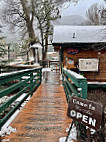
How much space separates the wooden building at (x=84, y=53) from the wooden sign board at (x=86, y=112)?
622 cm

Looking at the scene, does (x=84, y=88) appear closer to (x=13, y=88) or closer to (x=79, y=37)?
(x=13, y=88)

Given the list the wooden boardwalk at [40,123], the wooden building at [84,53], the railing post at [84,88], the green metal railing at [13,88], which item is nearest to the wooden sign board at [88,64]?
the wooden building at [84,53]

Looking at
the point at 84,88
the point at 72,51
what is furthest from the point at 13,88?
the point at 72,51

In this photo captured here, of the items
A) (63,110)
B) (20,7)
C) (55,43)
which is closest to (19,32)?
(20,7)

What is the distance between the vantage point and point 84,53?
8.38m

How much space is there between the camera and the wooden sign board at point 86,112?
4.82ft

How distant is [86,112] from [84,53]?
7182 mm

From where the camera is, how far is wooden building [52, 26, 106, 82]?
7949 mm

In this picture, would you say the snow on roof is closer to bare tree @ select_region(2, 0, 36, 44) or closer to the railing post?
the railing post

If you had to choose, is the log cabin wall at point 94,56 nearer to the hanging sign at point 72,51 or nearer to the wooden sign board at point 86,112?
the hanging sign at point 72,51

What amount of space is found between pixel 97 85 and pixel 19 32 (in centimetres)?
1580

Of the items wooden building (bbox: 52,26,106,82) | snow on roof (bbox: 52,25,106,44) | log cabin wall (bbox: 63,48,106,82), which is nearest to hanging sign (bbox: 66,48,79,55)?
wooden building (bbox: 52,26,106,82)

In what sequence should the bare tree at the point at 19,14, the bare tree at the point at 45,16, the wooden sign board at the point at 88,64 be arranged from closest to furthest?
1. the wooden sign board at the point at 88,64
2. the bare tree at the point at 45,16
3. the bare tree at the point at 19,14

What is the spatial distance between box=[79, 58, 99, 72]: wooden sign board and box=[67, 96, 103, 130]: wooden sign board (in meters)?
6.51
